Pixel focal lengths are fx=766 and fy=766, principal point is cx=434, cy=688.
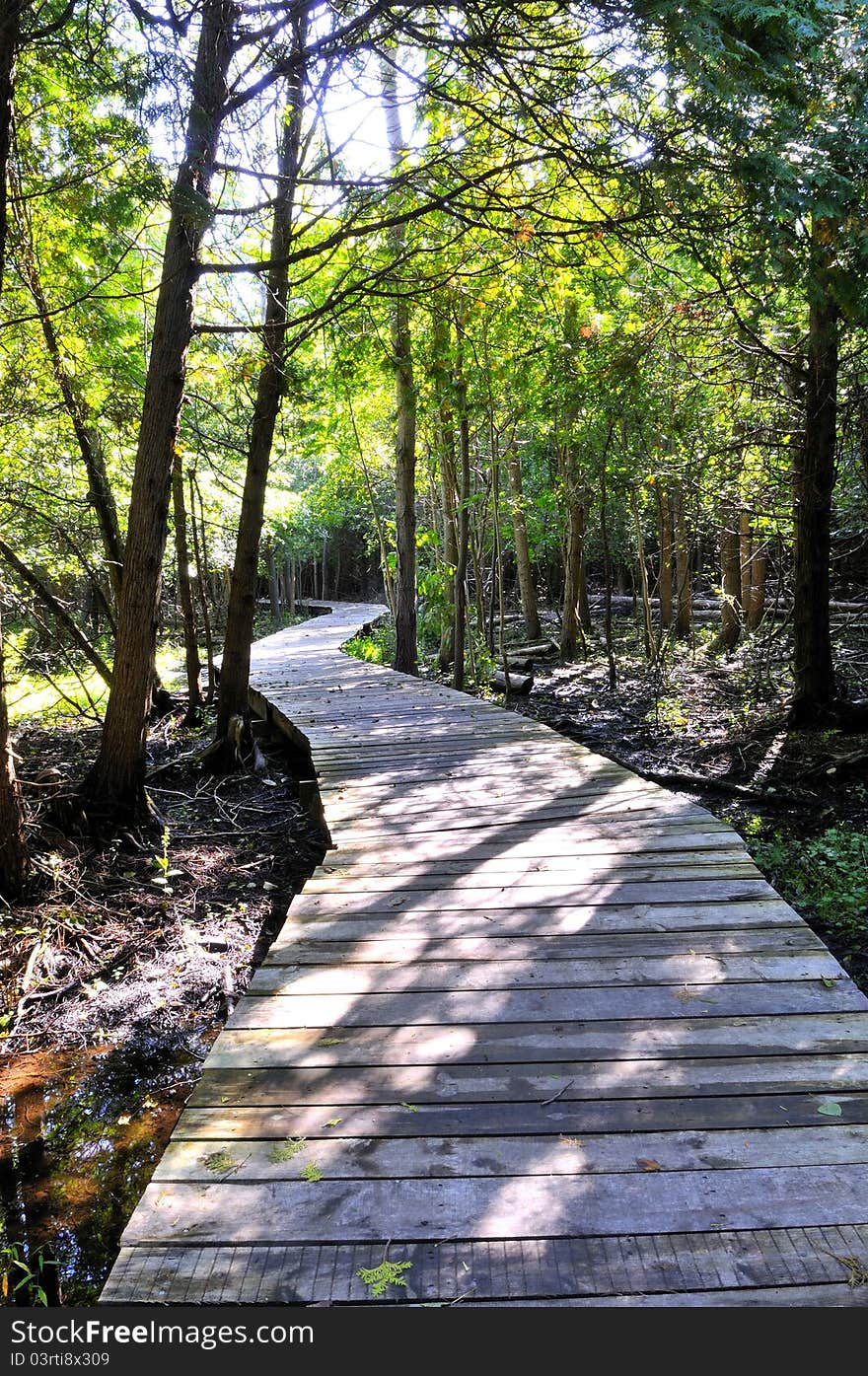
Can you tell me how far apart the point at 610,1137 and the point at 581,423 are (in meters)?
11.8

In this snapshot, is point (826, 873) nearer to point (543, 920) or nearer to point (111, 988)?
point (543, 920)

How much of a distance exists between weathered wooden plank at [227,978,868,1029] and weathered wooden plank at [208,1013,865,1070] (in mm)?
41

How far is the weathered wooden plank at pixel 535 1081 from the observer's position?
7.05 ft

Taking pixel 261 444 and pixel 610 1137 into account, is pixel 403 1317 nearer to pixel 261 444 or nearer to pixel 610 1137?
pixel 610 1137

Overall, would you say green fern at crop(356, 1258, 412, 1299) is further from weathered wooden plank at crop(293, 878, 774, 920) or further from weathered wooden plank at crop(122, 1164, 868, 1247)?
weathered wooden plank at crop(293, 878, 774, 920)

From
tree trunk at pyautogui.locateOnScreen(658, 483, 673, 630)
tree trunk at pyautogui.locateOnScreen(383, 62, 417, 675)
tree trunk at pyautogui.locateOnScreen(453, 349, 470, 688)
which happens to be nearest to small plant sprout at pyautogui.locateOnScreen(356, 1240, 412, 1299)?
tree trunk at pyautogui.locateOnScreen(453, 349, 470, 688)

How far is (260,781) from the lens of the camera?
7.89 m

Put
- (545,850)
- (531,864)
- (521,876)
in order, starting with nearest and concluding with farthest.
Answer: (521,876)
(531,864)
(545,850)

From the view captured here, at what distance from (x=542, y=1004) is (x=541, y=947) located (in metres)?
0.42

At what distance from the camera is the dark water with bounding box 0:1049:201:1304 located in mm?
2631

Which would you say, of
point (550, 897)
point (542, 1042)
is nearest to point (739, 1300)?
point (542, 1042)

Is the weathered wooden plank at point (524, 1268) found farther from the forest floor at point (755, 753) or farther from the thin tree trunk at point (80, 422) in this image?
the thin tree trunk at point (80, 422)

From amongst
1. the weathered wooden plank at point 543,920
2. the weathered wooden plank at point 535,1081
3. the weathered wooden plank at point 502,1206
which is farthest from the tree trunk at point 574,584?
the weathered wooden plank at point 502,1206

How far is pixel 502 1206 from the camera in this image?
69.8 inches
